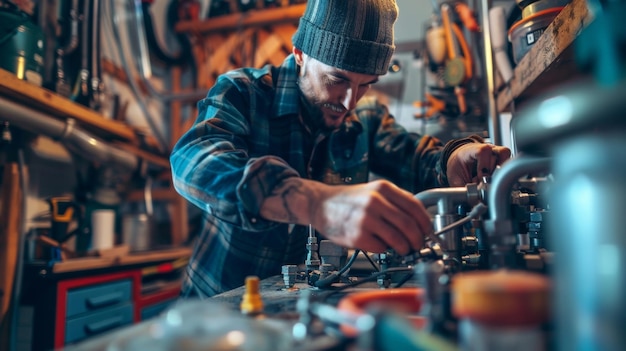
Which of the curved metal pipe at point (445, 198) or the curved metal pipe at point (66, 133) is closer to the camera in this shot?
the curved metal pipe at point (445, 198)

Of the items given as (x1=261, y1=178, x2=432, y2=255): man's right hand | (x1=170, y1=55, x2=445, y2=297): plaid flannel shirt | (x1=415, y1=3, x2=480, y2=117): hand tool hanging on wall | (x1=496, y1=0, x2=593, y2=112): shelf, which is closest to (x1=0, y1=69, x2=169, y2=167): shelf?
(x1=170, y1=55, x2=445, y2=297): plaid flannel shirt

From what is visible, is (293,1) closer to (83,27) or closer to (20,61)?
(83,27)

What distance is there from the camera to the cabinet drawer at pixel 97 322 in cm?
147

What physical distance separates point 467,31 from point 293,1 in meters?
1.19

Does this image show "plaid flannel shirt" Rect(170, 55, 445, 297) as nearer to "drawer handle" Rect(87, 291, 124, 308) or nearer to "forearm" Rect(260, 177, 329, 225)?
"forearm" Rect(260, 177, 329, 225)

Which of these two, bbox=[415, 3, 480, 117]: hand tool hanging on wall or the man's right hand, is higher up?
bbox=[415, 3, 480, 117]: hand tool hanging on wall

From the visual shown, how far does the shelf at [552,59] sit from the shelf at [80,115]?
60.0 inches

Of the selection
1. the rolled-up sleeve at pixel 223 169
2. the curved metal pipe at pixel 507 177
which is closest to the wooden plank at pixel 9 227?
the rolled-up sleeve at pixel 223 169

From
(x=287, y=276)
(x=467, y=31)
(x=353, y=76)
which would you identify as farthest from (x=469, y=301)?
(x=467, y=31)

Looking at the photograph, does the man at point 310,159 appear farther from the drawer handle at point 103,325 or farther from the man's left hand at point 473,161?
the drawer handle at point 103,325

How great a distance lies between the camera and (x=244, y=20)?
277 centimetres

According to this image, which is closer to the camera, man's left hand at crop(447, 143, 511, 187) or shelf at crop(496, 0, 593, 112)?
shelf at crop(496, 0, 593, 112)

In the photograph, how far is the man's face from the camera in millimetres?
1065

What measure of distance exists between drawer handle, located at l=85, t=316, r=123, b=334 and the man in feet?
1.95
